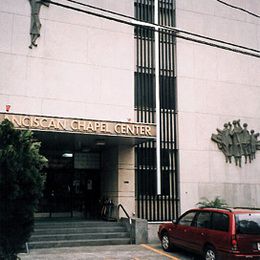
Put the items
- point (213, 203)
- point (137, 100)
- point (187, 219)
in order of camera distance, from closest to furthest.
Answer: point (187, 219) < point (213, 203) < point (137, 100)

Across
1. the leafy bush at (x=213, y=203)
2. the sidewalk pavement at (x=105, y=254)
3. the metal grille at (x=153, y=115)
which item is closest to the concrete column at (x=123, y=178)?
the metal grille at (x=153, y=115)

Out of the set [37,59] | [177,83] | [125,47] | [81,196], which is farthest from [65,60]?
[81,196]

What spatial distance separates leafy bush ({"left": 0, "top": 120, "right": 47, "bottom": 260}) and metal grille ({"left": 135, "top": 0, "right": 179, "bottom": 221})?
8578 mm

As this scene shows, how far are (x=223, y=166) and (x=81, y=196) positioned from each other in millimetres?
6496

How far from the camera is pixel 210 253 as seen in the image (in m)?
9.95

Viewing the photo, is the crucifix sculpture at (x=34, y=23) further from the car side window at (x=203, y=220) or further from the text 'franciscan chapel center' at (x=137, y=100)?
the car side window at (x=203, y=220)

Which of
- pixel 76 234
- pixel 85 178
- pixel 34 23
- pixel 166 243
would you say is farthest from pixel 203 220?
pixel 34 23

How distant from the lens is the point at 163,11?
57.2ft

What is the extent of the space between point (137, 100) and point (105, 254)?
688 centimetres

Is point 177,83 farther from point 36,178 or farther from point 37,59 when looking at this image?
point 36,178

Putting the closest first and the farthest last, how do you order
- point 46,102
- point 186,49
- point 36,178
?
point 36,178, point 46,102, point 186,49

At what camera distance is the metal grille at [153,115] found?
15.9m

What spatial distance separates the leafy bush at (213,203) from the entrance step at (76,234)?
11.7 ft

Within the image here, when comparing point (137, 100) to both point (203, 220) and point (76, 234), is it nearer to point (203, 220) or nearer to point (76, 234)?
point (76, 234)
